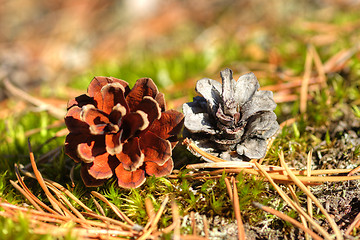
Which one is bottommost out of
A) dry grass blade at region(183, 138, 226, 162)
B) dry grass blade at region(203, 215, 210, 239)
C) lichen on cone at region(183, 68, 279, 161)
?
dry grass blade at region(203, 215, 210, 239)

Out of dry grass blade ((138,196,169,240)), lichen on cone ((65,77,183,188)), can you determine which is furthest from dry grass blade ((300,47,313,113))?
dry grass blade ((138,196,169,240))

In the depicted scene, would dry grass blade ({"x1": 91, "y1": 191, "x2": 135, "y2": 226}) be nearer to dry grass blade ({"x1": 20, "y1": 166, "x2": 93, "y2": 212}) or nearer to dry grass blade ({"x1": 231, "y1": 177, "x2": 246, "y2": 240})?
dry grass blade ({"x1": 20, "y1": 166, "x2": 93, "y2": 212})

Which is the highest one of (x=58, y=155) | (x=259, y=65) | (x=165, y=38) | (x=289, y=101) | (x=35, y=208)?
(x=165, y=38)

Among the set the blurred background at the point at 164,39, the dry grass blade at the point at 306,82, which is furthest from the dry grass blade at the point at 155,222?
the dry grass blade at the point at 306,82

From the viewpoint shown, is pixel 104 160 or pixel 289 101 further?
pixel 289 101

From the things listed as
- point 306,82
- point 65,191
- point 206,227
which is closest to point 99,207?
point 65,191

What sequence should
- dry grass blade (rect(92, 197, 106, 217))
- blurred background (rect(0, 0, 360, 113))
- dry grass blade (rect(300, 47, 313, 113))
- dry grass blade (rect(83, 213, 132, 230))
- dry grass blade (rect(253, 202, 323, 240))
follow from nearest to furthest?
dry grass blade (rect(253, 202, 323, 240)) < dry grass blade (rect(83, 213, 132, 230)) < dry grass blade (rect(92, 197, 106, 217)) < dry grass blade (rect(300, 47, 313, 113)) < blurred background (rect(0, 0, 360, 113))

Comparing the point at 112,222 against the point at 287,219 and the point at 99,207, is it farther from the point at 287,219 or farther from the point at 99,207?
the point at 287,219

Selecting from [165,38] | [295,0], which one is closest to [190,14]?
[165,38]

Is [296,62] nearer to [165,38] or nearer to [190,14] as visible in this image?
[165,38]
